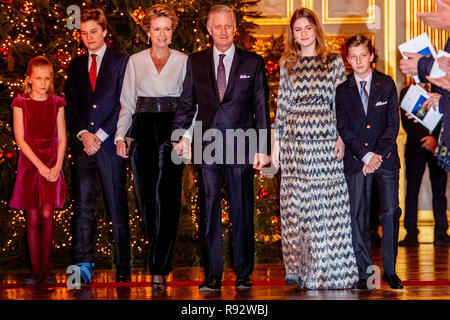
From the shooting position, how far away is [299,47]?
497 cm

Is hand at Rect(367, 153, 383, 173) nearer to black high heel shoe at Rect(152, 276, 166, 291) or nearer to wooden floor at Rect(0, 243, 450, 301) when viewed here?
wooden floor at Rect(0, 243, 450, 301)

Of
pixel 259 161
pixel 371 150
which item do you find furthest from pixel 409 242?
pixel 259 161

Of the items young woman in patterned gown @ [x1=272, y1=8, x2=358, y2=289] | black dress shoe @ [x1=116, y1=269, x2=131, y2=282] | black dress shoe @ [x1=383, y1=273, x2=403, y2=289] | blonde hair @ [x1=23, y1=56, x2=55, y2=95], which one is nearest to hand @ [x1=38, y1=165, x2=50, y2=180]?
blonde hair @ [x1=23, y1=56, x2=55, y2=95]

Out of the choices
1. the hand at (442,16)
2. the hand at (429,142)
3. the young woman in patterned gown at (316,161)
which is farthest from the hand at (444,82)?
the hand at (429,142)

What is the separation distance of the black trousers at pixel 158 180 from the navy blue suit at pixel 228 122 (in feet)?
0.53

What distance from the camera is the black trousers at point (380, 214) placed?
481 centimetres

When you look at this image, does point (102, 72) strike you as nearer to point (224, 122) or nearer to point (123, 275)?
point (224, 122)

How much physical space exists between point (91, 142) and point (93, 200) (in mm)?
413

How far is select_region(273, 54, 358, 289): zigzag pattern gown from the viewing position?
4.85 meters

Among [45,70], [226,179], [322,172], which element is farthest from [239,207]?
[45,70]
